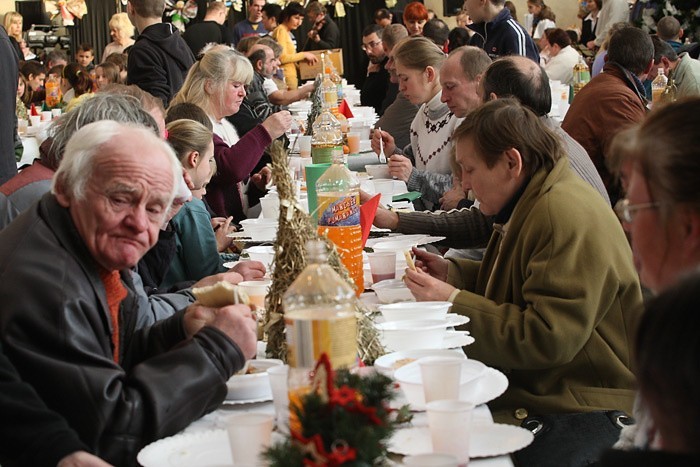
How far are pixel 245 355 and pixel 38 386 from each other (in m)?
0.37

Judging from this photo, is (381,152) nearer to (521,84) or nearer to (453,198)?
(453,198)

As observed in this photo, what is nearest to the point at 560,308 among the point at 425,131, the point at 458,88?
the point at 458,88

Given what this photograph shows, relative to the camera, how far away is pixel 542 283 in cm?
221

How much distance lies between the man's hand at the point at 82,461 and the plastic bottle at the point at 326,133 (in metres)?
2.29

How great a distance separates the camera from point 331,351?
56.8 inches

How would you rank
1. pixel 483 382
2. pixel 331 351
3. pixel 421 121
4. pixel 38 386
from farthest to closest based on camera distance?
1. pixel 421 121
2. pixel 483 382
3. pixel 38 386
4. pixel 331 351

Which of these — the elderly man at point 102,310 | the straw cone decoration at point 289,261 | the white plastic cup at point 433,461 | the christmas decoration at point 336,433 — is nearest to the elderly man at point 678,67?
the straw cone decoration at point 289,261

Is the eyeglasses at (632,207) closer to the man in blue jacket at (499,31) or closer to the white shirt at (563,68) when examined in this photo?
the man in blue jacket at (499,31)

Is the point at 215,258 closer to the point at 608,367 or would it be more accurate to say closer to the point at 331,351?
the point at 608,367

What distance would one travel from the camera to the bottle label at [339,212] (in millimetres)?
2416

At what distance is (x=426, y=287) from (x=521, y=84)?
121cm

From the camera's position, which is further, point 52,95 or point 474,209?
point 52,95

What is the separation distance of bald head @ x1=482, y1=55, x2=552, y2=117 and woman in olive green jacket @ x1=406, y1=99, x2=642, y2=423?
854 millimetres

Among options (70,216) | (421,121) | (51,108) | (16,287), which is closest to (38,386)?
(16,287)
